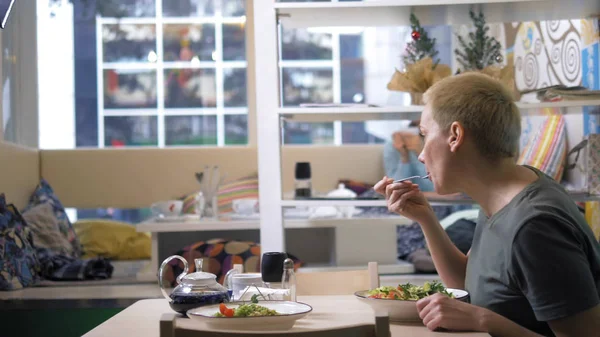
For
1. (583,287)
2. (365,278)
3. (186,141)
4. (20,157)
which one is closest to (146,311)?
(365,278)

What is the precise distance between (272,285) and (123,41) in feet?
16.2

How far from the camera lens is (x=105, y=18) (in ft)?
21.5

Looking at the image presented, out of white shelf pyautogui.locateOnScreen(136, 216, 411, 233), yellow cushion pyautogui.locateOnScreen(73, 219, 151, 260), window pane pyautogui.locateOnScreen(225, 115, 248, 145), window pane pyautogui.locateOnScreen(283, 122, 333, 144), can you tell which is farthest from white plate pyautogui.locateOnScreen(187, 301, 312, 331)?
window pane pyautogui.locateOnScreen(283, 122, 333, 144)

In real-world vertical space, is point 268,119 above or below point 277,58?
below

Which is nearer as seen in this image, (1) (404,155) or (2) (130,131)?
(1) (404,155)

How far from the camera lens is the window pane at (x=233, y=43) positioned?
6.63m

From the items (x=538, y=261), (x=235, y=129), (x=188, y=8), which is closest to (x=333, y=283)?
(x=538, y=261)

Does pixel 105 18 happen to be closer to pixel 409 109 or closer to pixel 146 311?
pixel 409 109

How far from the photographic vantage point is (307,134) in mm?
7016

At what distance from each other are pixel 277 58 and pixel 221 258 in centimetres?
116

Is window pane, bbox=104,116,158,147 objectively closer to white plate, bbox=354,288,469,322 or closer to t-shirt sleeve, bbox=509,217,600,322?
white plate, bbox=354,288,469,322

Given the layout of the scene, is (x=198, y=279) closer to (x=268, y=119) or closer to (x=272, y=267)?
(x=272, y=267)

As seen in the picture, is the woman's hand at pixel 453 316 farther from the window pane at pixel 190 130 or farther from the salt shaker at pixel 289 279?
the window pane at pixel 190 130

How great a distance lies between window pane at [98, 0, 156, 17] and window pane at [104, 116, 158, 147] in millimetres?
816
